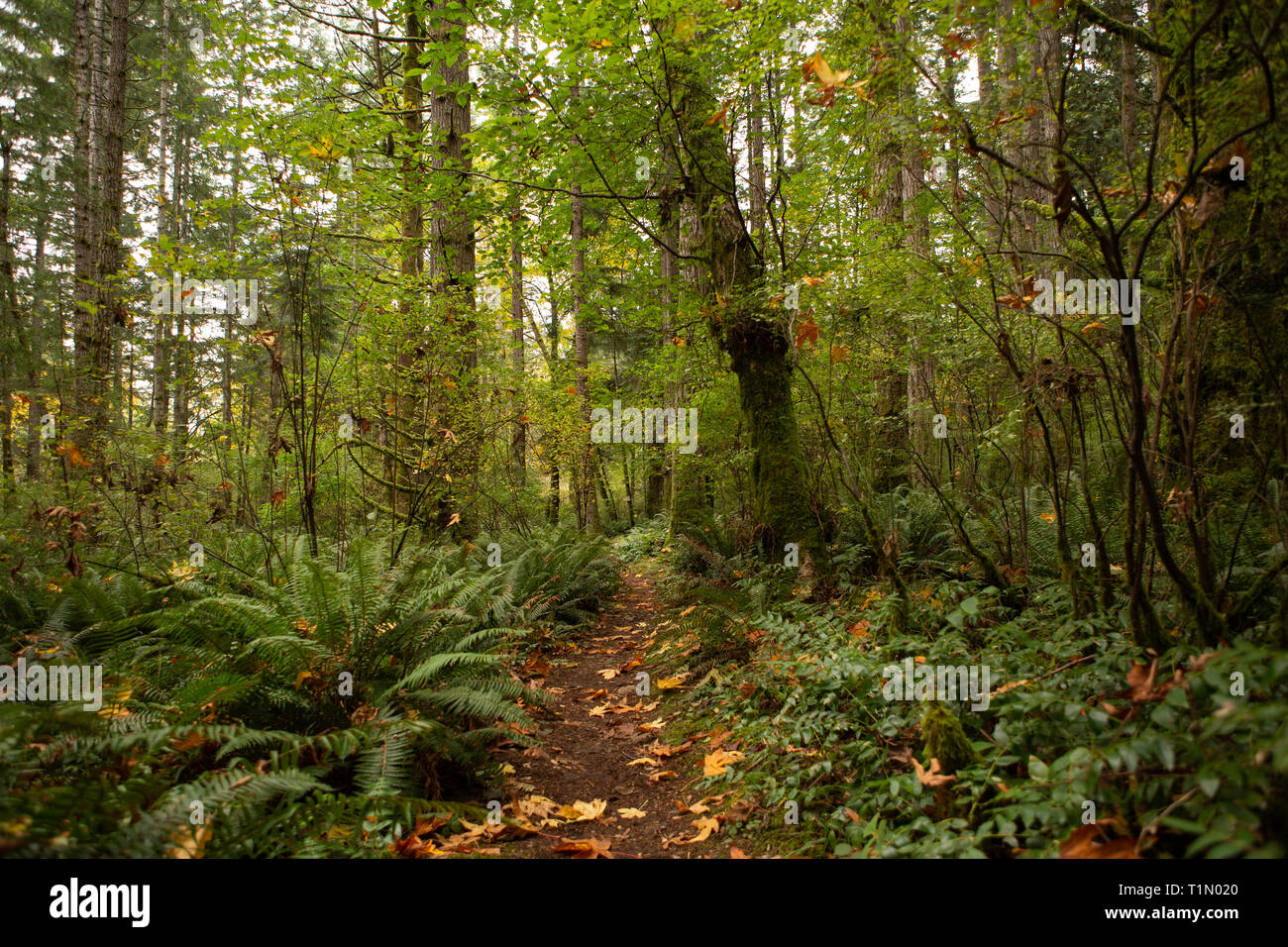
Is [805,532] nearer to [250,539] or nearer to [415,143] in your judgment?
[250,539]

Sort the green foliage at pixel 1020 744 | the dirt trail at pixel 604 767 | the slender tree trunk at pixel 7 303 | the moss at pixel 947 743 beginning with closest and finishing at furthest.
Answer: the green foliage at pixel 1020 744
the moss at pixel 947 743
the dirt trail at pixel 604 767
the slender tree trunk at pixel 7 303

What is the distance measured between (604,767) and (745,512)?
4.29 m

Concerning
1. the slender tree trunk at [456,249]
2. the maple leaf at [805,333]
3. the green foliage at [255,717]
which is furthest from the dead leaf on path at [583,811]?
the slender tree trunk at [456,249]

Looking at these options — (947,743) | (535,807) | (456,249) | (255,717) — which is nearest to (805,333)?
(947,743)

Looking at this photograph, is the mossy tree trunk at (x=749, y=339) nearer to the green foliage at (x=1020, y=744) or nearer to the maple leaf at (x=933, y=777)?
the green foliage at (x=1020, y=744)

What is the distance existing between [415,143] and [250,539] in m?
5.39

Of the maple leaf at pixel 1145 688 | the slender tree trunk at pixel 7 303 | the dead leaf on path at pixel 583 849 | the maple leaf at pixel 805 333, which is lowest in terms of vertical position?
the dead leaf on path at pixel 583 849

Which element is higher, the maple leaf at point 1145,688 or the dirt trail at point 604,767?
the maple leaf at point 1145,688

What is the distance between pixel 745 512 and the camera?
7336 millimetres

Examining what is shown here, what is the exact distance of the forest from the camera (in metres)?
2.17

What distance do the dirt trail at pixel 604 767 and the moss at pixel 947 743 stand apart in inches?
41.2

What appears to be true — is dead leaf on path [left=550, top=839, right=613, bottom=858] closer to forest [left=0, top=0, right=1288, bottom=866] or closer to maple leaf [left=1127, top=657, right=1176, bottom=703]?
forest [left=0, top=0, right=1288, bottom=866]

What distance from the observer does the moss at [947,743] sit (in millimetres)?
2289

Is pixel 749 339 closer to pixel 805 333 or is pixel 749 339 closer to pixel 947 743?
pixel 805 333
